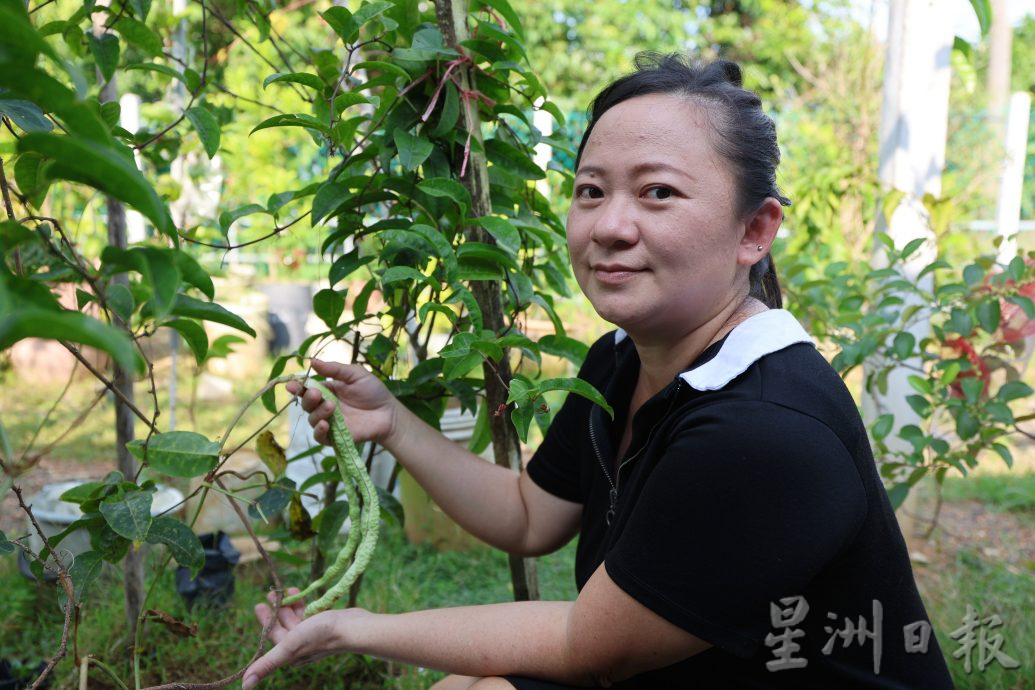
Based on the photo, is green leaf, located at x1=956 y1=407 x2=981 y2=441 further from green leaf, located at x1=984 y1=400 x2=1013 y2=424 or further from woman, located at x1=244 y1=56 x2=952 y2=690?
woman, located at x1=244 y1=56 x2=952 y2=690

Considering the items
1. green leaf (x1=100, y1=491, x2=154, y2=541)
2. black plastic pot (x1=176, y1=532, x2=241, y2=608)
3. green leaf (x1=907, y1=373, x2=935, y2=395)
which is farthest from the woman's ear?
black plastic pot (x1=176, y1=532, x2=241, y2=608)

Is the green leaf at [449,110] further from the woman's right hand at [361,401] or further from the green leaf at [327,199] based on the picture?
the woman's right hand at [361,401]

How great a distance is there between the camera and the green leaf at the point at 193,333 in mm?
1067

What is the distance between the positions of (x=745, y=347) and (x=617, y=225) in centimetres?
23

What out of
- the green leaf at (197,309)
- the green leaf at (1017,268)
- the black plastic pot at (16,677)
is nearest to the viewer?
the green leaf at (197,309)

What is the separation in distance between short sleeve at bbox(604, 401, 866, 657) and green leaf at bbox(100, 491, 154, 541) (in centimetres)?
59

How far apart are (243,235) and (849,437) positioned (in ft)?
19.2

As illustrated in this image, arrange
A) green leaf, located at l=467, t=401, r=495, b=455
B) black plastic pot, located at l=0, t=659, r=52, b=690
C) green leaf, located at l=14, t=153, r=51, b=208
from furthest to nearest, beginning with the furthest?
green leaf, located at l=467, t=401, r=495, b=455
black plastic pot, located at l=0, t=659, r=52, b=690
green leaf, located at l=14, t=153, r=51, b=208

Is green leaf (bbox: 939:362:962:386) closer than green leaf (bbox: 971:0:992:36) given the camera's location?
No

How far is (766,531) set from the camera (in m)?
1.09

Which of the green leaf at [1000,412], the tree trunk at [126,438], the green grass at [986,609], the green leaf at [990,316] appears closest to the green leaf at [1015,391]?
the green leaf at [1000,412]

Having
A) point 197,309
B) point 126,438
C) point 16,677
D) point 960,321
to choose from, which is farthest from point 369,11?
point 960,321

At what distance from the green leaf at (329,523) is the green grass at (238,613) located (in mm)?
426

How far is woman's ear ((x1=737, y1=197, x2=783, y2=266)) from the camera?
50.4 inches
